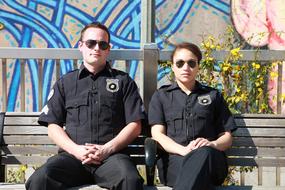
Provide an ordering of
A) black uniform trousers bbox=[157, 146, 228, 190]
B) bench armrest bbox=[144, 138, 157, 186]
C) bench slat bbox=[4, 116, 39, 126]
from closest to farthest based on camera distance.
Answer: black uniform trousers bbox=[157, 146, 228, 190] → bench armrest bbox=[144, 138, 157, 186] → bench slat bbox=[4, 116, 39, 126]

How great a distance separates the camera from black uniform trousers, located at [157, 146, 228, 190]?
4062mm

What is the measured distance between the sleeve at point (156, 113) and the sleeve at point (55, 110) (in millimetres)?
693

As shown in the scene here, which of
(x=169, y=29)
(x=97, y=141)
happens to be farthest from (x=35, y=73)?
(x=97, y=141)

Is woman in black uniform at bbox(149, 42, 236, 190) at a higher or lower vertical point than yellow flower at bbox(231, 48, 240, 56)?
lower

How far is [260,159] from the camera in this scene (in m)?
5.05

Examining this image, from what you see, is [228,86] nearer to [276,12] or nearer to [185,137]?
[185,137]

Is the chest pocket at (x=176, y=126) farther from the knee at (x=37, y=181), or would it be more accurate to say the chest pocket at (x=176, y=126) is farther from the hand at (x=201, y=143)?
the knee at (x=37, y=181)

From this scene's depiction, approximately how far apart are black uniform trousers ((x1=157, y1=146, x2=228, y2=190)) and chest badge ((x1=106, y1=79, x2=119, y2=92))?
78 centimetres

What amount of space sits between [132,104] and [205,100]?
58 centimetres

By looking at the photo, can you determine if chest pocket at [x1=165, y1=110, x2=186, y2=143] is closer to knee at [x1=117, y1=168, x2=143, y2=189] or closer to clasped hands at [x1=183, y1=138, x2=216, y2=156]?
clasped hands at [x1=183, y1=138, x2=216, y2=156]

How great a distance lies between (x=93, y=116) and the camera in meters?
4.68

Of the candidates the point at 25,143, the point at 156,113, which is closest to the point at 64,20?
the point at 25,143

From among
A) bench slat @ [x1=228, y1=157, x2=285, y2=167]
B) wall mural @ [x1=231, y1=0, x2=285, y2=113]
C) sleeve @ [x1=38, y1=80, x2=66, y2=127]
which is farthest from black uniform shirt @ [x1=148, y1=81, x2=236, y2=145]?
wall mural @ [x1=231, y1=0, x2=285, y2=113]

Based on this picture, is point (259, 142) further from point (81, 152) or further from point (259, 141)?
point (81, 152)
